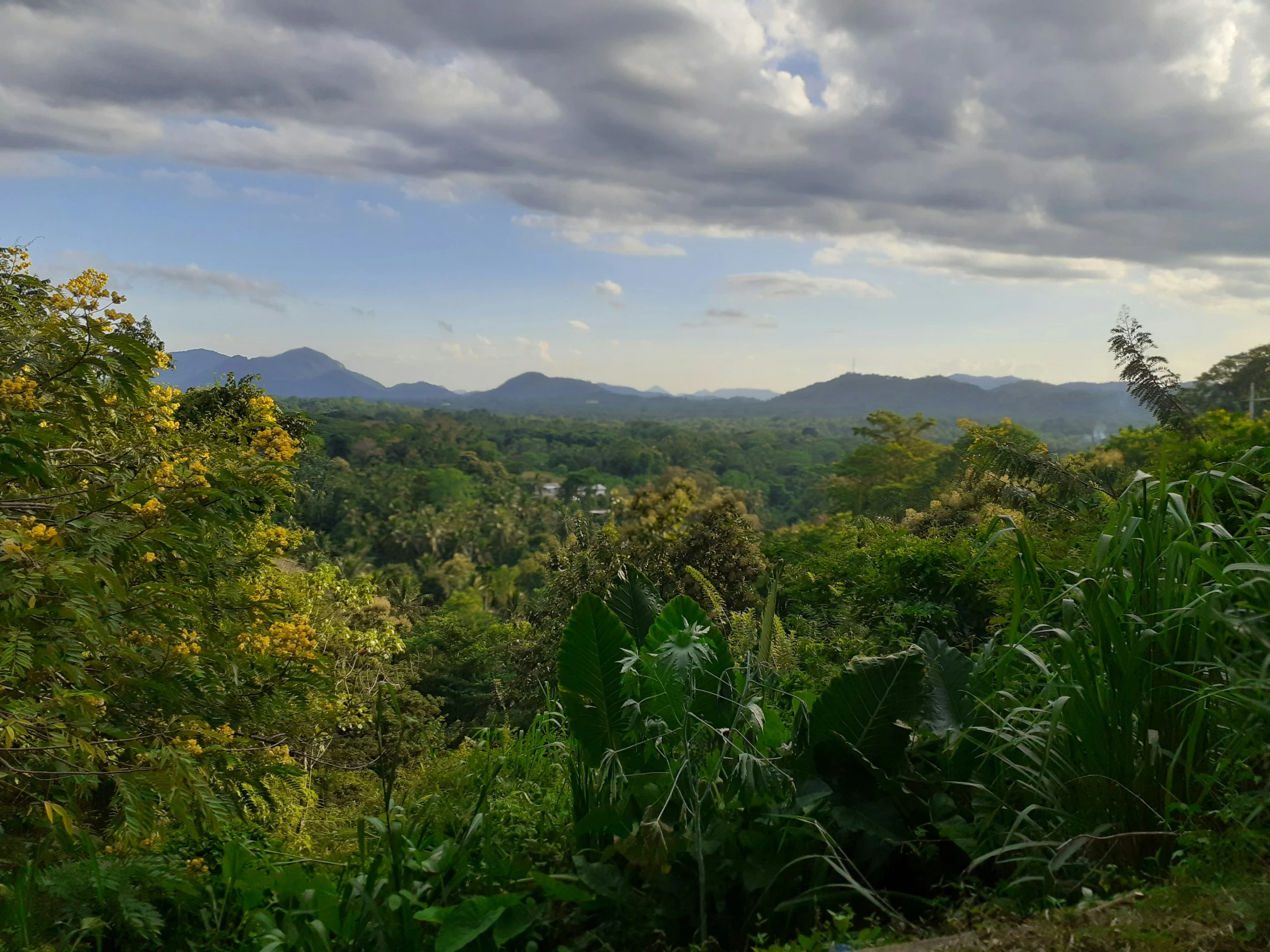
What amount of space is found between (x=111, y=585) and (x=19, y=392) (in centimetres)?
137

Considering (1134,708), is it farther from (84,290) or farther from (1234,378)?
(1234,378)

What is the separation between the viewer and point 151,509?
321 centimetres

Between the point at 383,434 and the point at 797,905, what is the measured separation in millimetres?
92810

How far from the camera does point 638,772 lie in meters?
2.27

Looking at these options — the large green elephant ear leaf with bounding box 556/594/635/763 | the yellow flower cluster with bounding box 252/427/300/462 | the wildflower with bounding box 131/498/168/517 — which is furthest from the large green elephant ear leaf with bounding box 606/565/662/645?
the yellow flower cluster with bounding box 252/427/300/462

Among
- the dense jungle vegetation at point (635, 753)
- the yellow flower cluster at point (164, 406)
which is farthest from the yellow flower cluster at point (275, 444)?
the yellow flower cluster at point (164, 406)

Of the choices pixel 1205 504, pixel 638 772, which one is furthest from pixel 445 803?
pixel 1205 504

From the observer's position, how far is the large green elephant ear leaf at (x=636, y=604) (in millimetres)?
2977

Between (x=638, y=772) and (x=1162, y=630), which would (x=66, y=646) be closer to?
(x=638, y=772)

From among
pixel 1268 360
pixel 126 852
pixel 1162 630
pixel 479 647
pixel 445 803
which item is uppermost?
pixel 1268 360

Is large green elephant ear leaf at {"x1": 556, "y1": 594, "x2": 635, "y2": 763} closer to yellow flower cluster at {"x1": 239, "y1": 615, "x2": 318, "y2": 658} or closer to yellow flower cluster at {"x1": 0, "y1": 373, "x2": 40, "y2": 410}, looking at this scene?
yellow flower cluster at {"x1": 0, "y1": 373, "x2": 40, "y2": 410}

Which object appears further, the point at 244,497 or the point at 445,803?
the point at 244,497

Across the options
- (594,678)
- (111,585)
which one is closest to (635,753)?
(594,678)

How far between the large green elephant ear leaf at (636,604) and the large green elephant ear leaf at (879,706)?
0.87 meters
